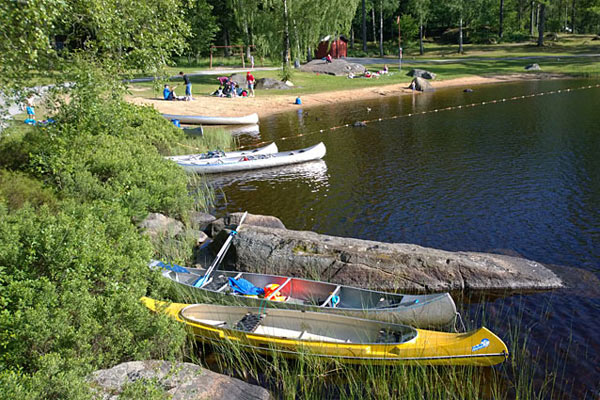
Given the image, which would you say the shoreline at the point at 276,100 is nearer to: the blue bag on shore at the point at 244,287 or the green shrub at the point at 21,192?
the green shrub at the point at 21,192

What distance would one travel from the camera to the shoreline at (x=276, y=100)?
3450 cm

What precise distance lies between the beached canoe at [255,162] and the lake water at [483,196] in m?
0.38

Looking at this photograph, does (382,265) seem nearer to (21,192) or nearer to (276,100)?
(21,192)

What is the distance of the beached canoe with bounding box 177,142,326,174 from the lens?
2150 centimetres

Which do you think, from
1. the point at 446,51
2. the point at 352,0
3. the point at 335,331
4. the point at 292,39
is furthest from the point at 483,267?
the point at 446,51

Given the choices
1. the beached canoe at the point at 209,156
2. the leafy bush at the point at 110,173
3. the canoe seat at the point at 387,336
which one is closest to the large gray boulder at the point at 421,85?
the beached canoe at the point at 209,156

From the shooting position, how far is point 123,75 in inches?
744

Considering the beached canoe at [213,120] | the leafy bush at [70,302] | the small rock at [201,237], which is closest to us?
the leafy bush at [70,302]

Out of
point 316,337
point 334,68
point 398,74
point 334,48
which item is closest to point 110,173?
point 316,337

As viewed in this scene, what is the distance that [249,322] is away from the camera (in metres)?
9.47

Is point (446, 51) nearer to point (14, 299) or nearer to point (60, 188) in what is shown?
point (60, 188)

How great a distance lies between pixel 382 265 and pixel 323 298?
190 cm

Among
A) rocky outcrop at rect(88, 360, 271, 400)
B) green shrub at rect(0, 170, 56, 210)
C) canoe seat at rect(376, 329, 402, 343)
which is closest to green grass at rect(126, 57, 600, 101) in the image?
green shrub at rect(0, 170, 56, 210)

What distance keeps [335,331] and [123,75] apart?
14.1 m
